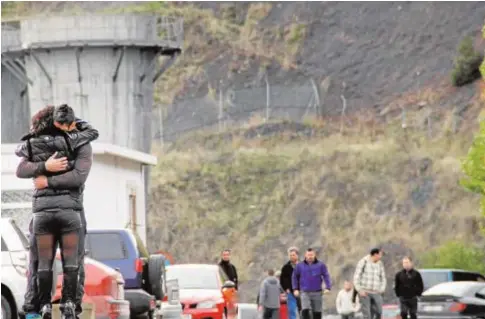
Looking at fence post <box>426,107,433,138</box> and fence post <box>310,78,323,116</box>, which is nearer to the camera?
fence post <box>426,107,433,138</box>

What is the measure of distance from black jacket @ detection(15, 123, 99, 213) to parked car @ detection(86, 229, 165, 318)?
8.13 meters

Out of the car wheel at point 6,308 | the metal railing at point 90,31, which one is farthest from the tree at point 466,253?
the car wheel at point 6,308

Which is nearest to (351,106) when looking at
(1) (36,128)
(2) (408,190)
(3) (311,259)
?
(2) (408,190)

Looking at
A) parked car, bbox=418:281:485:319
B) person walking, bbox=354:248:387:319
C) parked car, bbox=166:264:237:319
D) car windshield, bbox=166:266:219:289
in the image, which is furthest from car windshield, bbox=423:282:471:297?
car windshield, bbox=166:266:219:289

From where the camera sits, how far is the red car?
17.7 m

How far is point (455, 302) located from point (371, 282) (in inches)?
239

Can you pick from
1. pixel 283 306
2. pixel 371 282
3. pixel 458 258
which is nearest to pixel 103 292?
pixel 371 282

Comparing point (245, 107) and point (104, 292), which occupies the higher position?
point (245, 107)

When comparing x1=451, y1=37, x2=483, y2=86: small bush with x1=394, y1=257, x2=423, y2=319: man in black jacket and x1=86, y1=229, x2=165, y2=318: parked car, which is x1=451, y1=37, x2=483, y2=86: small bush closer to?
x1=394, y1=257, x2=423, y2=319: man in black jacket

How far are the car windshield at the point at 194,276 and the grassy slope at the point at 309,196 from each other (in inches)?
1451

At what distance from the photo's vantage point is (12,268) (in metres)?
17.6

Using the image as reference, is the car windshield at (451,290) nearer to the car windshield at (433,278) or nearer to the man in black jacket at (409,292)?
the man in black jacket at (409,292)

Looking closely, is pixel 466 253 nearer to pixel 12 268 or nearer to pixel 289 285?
pixel 289 285

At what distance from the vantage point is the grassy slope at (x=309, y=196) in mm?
71438
